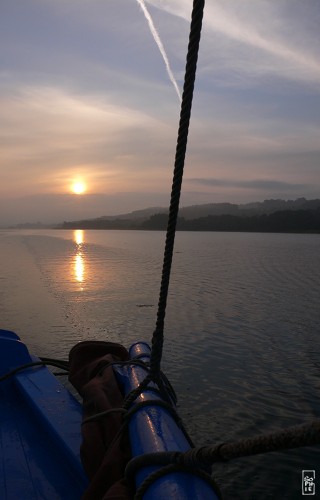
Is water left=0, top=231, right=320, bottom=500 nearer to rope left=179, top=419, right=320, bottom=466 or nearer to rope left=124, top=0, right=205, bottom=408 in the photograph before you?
rope left=124, top=0, right=205, bottom=408

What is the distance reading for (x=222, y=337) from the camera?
44.0ft

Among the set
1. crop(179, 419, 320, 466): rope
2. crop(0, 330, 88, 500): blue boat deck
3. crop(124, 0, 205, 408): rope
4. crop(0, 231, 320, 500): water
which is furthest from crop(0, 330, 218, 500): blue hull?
crop(0, 231, 320, 500): water

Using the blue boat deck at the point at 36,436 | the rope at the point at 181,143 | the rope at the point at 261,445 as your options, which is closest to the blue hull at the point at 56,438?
the blue boat deck at the point at 36,436

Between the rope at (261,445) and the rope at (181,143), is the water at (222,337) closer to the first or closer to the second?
the rope at (181,143)

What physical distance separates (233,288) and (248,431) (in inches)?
687

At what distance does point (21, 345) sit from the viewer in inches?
232

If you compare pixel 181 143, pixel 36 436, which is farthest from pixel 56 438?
pixel 181 143

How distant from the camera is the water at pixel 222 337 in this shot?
6781mm

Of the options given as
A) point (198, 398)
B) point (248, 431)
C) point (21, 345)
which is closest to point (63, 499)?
point (21, 345)

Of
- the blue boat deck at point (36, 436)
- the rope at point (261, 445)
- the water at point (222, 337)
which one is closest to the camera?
the rope at point (261, 445)

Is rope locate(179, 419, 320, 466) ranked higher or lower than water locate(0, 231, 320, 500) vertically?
higher

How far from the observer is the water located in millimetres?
6781

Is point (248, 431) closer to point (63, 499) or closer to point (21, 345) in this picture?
point (21, 345)

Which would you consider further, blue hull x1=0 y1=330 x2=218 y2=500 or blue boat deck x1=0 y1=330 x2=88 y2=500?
blue boat deck x1=0 y1=330 x2=88 y2=500
